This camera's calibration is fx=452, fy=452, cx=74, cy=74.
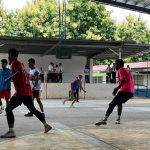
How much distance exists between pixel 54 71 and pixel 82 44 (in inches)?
120

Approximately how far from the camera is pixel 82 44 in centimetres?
3098

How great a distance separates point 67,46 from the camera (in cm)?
3142

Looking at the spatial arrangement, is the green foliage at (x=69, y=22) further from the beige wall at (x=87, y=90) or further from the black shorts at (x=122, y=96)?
the black shorts at (x=122, y=96)

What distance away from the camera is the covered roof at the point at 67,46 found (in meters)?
29.7

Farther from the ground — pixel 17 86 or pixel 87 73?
pixel 87 73

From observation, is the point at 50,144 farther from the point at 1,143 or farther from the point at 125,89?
the point at 125,89

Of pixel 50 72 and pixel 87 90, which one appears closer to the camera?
pixel 50 72

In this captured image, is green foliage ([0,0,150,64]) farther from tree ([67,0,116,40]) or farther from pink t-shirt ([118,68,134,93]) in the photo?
pink t-shirt ([118,68,134,93])

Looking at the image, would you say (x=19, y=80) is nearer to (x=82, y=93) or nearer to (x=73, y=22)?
(x=82, y=93)

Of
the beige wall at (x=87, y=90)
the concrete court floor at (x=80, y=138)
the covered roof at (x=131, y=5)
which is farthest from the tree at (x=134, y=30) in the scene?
the concrete court floor at (x=80, y=138)

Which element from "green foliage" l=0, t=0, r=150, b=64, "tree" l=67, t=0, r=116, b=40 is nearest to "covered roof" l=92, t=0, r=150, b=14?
"green foliage" l=0, t=0, r=150, b=64

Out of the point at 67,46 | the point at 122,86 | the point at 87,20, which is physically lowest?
the point at 122,86

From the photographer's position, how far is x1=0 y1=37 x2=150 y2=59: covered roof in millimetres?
29734

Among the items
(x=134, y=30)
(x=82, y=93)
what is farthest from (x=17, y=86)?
(x=134, y=30)
